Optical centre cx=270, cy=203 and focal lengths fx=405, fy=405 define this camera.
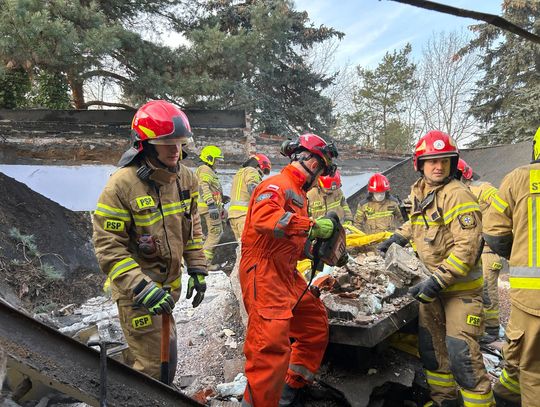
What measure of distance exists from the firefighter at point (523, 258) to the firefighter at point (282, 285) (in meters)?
1.11

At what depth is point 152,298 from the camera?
2.37m

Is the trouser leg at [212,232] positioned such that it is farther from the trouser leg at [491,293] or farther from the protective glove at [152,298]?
the protective glove at [152,298]

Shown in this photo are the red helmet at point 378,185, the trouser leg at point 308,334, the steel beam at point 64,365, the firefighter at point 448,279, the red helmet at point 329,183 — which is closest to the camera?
the steel beam at point 64,365

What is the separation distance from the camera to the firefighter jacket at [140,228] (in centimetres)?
248

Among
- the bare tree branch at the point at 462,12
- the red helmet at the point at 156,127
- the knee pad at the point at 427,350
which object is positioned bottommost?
the knee pad at the point at 427,350

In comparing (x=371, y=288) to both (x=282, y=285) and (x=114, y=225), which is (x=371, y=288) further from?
(x=114, y=225)

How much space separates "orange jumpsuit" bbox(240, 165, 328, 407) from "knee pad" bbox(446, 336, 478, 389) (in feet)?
2.97

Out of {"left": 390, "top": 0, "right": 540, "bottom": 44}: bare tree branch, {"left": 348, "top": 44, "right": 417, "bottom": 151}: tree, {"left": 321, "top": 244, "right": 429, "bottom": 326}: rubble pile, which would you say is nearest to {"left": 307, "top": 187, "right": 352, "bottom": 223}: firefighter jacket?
{"left": 321, "top": 244, "right": 429, "bottom": 326}: rubble pile

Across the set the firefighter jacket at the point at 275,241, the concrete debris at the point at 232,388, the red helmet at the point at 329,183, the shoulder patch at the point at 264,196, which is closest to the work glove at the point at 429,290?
the firefighter jacket at the point at 275,241

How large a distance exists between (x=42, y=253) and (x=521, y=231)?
6.35m

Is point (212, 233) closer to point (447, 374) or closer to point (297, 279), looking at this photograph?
point (297, 279)

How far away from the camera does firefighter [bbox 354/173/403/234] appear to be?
756cm

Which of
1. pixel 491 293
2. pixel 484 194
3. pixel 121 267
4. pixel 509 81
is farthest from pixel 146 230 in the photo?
pixel 509 81

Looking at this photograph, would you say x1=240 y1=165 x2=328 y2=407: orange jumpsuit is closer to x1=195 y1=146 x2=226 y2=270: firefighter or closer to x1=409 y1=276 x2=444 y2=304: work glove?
x1=409 y1=276 x2=444 y2=304: work glove
